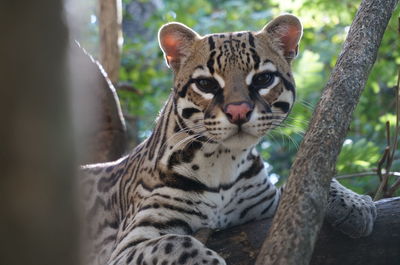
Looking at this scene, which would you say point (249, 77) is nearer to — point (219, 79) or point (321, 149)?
point (219, 79)

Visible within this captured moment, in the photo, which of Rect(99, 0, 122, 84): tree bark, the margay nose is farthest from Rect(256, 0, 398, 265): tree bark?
Rect(99, 0, 122, 84): tree bark

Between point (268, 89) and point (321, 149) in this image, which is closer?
point (321, 149)

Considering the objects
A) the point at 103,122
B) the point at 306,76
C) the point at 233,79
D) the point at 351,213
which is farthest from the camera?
the point at 306,76

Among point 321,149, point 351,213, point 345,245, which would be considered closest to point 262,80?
point 351,213

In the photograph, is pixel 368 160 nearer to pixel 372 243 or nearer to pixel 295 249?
pixel 372 243

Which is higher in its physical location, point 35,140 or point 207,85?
point 35,140

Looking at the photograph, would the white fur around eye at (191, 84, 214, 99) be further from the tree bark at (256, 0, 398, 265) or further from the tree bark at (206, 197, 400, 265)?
the tree bark at (256, 0, 398, 265)

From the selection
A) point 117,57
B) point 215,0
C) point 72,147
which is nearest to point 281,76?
point 72,147
